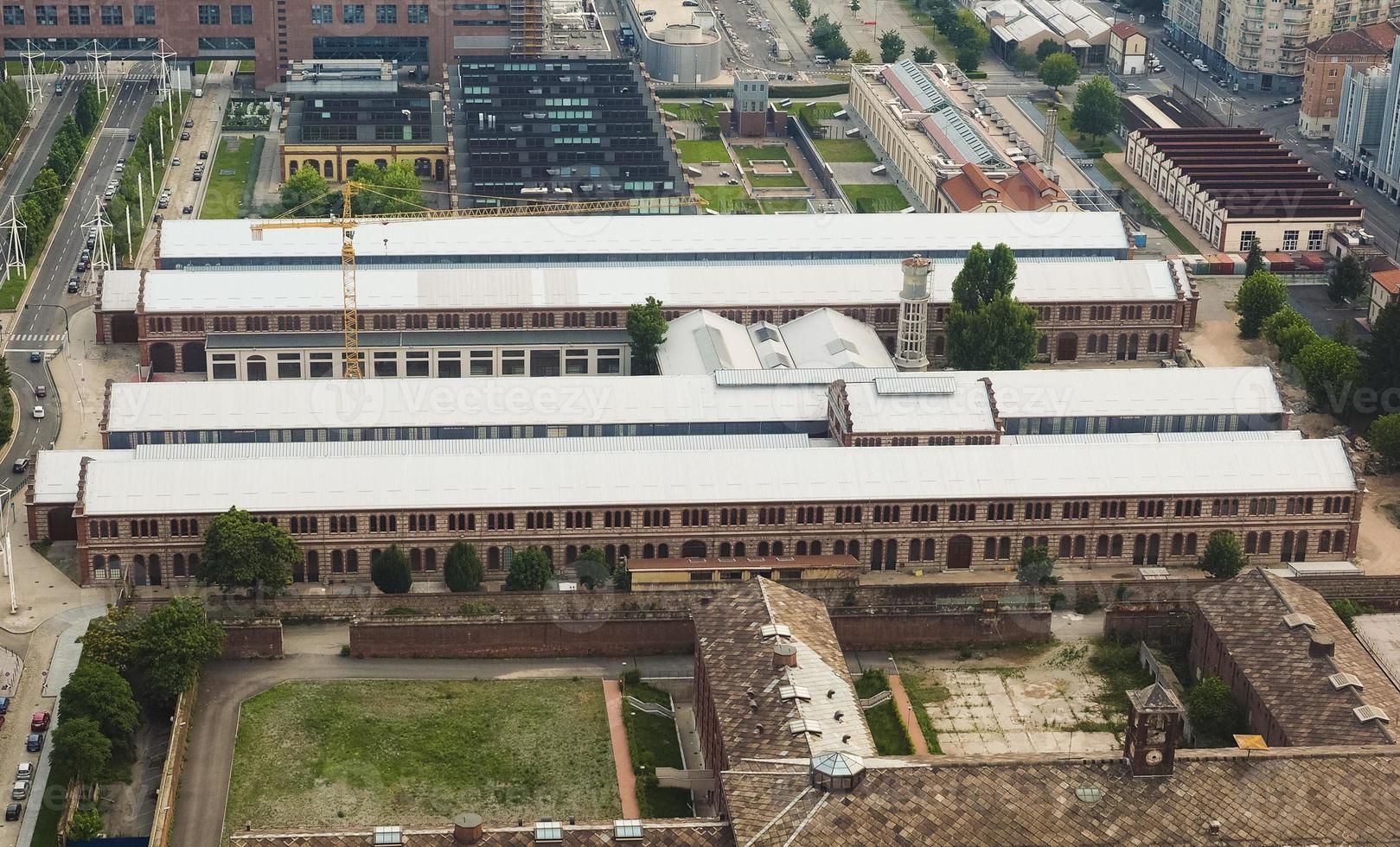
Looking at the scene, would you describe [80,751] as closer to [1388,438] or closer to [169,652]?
[169,652]

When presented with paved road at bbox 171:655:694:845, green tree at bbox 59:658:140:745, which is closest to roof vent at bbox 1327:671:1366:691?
paved road at bbox 171:655:694:845

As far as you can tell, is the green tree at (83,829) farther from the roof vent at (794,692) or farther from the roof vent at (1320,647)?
the roof vent at (1320,647)

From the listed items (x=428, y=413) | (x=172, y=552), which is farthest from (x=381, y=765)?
(x=428, y=413)

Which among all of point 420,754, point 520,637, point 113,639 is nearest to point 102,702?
point 113,639

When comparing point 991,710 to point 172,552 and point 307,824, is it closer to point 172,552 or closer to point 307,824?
point 307,824

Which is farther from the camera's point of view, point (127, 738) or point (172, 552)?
point (172, 552)

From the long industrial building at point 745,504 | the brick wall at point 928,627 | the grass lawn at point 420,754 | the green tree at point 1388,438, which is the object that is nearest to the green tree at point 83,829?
the grass lawn at point 420,754

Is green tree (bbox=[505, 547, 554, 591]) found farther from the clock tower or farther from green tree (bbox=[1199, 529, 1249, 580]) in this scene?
the clock tower
